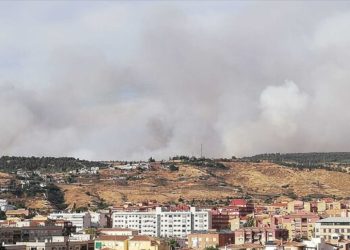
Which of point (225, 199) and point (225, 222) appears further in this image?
point (225, 199)

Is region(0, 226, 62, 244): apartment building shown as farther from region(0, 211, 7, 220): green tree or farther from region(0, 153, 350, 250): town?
region(0, 211, 7, 220): green tree

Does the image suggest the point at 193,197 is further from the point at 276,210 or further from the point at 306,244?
the point at 306,244

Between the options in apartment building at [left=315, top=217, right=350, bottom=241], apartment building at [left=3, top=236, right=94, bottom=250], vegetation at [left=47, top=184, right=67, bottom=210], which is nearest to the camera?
apartment building at [left=3, top=236, right=94, bottom=250]

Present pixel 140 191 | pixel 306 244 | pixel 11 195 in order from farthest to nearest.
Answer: pixel 140 191 → pixel 11 195 → pixel 306 244

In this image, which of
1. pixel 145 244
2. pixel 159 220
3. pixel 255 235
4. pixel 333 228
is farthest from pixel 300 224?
pixel 159 220

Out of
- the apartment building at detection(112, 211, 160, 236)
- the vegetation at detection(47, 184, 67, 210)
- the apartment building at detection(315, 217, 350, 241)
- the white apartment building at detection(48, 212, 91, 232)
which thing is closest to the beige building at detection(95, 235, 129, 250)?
the apartment building at detection(315, 217, 350, 241)

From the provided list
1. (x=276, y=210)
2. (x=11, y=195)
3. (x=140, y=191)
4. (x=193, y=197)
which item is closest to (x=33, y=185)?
(x=11, y=195)
